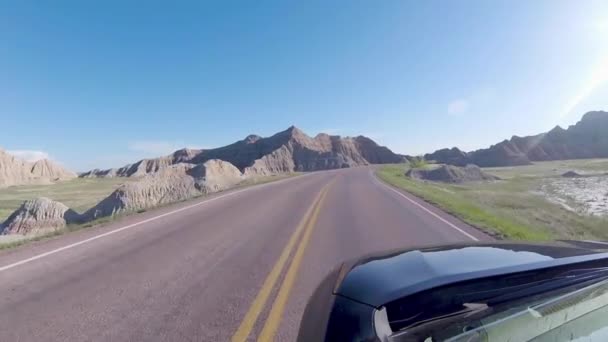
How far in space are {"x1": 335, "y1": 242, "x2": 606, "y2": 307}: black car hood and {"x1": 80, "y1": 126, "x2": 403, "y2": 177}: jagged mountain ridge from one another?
86287 mm

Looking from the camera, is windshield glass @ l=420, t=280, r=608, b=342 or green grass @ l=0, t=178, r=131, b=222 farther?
green grass @ l=0, t=178, r=131, b=222

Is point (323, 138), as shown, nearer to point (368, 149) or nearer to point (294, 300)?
point (368, 149)

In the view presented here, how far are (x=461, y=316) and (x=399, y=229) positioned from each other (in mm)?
7337

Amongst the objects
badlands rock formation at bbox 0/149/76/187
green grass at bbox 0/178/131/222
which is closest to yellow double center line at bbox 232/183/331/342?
green grass at bbox 0/178/131/222

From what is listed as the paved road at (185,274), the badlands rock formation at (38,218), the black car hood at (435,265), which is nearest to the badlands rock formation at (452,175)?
the paved road at (185,274)

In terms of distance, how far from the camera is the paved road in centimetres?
373

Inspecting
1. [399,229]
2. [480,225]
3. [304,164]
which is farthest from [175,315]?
[304,164]

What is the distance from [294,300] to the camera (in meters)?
4.33

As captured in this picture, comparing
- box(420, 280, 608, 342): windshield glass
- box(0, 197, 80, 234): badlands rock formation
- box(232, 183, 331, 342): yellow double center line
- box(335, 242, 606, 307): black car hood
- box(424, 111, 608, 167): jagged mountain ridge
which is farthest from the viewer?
box(424, 111, 608, 167): jagged mountain ridge

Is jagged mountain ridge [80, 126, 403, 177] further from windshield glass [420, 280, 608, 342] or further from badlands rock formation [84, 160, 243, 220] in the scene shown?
windshield glass [420, 280, 608, 342]

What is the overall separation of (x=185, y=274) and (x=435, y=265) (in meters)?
4.34

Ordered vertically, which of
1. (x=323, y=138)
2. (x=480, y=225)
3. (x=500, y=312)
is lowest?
(x=480, y=225)

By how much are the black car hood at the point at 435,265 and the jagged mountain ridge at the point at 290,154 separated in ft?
283

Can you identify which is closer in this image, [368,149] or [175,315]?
[175,315]
